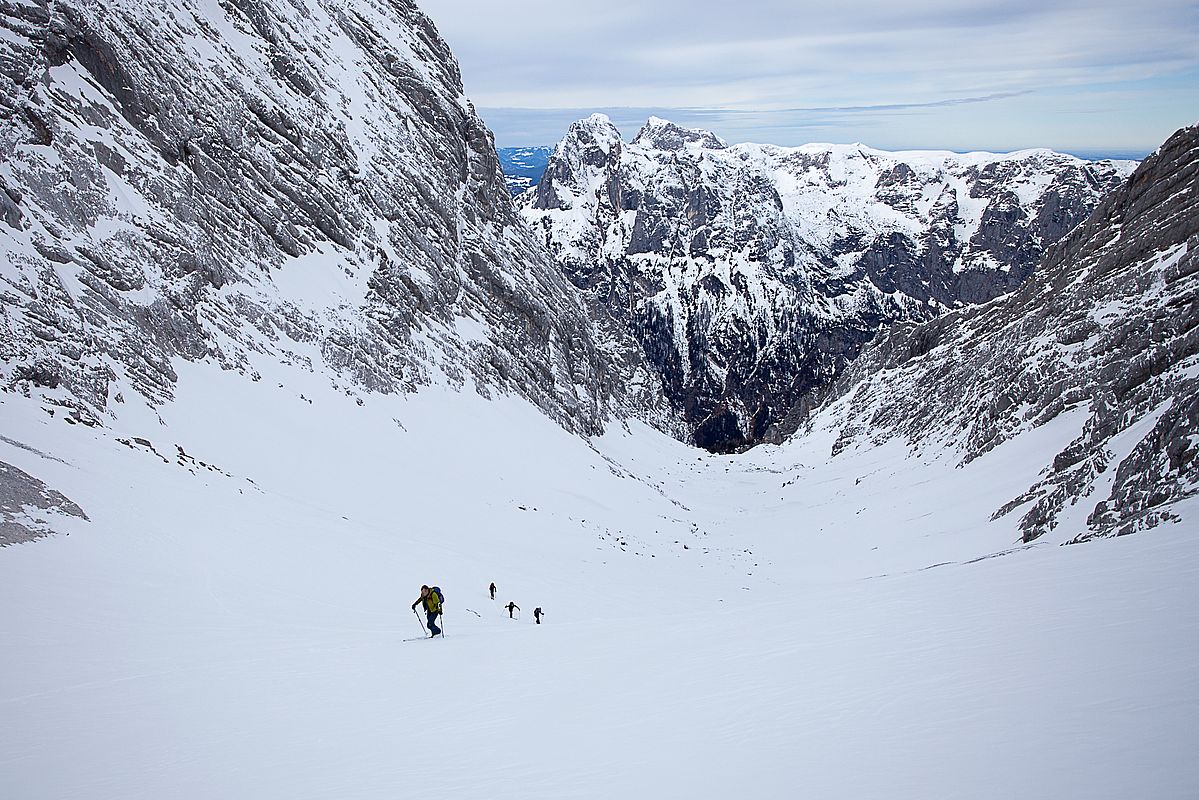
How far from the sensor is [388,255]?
48406mm

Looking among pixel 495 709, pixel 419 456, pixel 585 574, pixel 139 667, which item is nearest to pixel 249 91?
pixel 419 456

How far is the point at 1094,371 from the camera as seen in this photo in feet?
142

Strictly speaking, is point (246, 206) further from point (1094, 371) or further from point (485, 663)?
point (1094, 371)

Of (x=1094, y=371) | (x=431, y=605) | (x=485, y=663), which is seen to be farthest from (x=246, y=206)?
(x=1094, y=371)

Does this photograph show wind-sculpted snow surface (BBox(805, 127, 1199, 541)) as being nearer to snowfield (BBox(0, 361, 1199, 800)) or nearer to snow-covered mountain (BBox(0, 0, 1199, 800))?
snow-covered mountain (BBox(0, 0, 1199, 800))

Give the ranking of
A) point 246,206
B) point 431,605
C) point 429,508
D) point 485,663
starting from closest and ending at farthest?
1. point 485,663
2. point 431,605
3. point 429,508
4. point 246,206

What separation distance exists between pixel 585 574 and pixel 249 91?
3387 cm

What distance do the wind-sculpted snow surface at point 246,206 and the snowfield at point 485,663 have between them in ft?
17.0

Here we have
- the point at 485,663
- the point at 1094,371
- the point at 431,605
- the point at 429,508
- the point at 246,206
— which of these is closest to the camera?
the point at 485,663

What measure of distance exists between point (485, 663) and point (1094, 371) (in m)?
43.6

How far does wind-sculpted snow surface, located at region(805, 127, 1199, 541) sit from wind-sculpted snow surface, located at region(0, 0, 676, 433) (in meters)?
31.2

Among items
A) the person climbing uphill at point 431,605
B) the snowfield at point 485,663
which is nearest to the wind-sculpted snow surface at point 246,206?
the snowfield at point 485,663

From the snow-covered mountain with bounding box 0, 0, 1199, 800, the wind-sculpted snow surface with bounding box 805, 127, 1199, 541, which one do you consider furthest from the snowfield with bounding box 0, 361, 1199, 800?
the wind-sculpted snow surface with bounding box 805, 127, 1199, 541

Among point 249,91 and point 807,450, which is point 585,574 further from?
point 807,450
